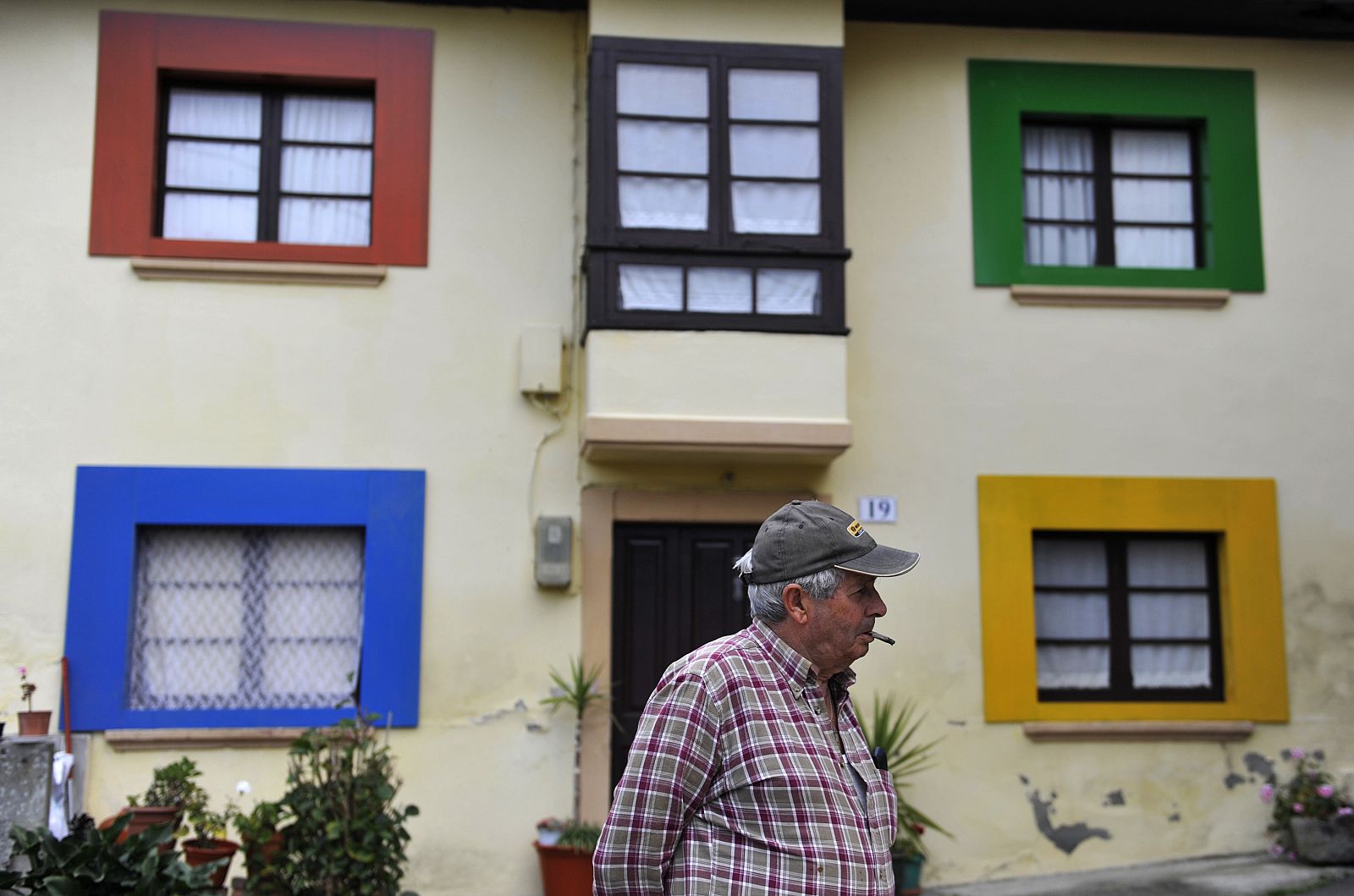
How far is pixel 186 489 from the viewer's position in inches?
325

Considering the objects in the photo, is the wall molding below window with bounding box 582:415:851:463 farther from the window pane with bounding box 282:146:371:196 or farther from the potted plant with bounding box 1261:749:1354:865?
the potted plant with bounding box 1261:749:1354:865

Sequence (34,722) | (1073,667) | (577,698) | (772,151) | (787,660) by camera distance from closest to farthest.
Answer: (787,660)
(34,722)
(577,698)
(772,151)
(1073,667)

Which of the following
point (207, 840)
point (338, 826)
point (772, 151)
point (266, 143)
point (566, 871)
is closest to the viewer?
point (338, 826)

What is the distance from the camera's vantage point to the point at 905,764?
852 cm

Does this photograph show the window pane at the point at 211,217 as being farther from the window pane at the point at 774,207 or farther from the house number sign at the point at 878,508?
the house number sign at the point at 878,508

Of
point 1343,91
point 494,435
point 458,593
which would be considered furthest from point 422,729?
point 1343,91

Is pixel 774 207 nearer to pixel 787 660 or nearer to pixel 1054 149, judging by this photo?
pixel 1054 149

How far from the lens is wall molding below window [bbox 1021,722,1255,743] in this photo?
866cm

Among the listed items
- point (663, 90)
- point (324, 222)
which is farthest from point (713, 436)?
point (324, 222)

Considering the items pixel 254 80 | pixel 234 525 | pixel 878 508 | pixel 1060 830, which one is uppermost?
pixel 254 80

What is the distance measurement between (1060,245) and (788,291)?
7.16ft

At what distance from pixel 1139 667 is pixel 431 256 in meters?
5.25

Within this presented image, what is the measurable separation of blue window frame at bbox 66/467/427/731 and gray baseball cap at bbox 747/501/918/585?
5.25 metres

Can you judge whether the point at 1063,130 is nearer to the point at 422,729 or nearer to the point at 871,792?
the point at 422,729
